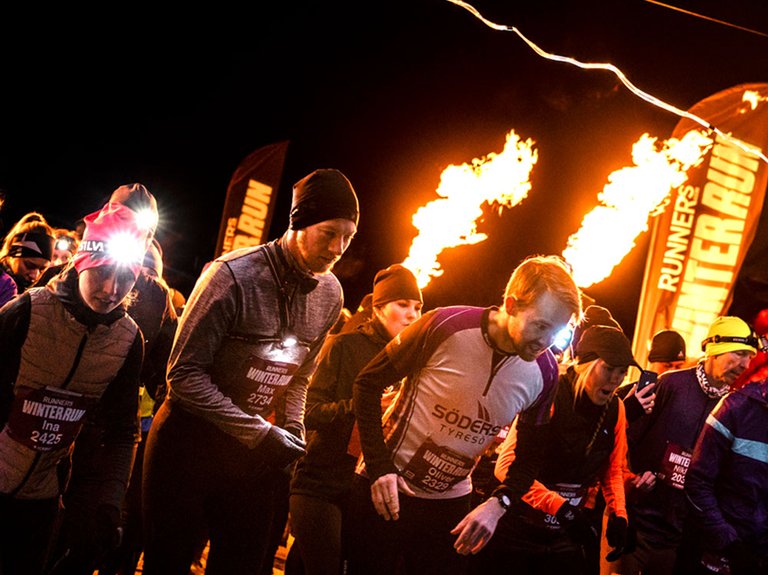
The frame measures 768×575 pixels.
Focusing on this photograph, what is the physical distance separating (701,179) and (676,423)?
6.16 m

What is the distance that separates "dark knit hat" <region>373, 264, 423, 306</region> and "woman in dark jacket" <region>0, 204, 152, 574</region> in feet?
7.54

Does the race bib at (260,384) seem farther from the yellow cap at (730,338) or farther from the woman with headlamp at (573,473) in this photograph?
the yellow cap at (730,338)

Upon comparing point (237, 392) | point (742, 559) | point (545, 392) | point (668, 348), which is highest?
point (668, 348)

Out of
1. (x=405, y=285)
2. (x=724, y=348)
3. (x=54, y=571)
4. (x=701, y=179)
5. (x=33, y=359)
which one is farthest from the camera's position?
(x=701, y=179)

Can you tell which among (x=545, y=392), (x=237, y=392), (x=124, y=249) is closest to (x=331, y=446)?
A: (x=237, y=392)

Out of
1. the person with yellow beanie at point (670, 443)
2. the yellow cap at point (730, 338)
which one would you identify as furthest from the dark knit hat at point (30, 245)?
the yellow cap at point (730, 338)

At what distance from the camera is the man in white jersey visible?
344 centimetres

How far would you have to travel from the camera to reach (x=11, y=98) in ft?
106

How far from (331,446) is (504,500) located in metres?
1.24

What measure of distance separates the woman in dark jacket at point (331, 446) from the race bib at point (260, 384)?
3.06 feet

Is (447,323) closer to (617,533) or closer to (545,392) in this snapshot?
(545,392)

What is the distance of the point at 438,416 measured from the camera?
11.4 ft

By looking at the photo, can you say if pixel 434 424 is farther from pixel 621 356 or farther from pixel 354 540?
pixel 621 356

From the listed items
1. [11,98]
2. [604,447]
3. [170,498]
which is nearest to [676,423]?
[604,447]
